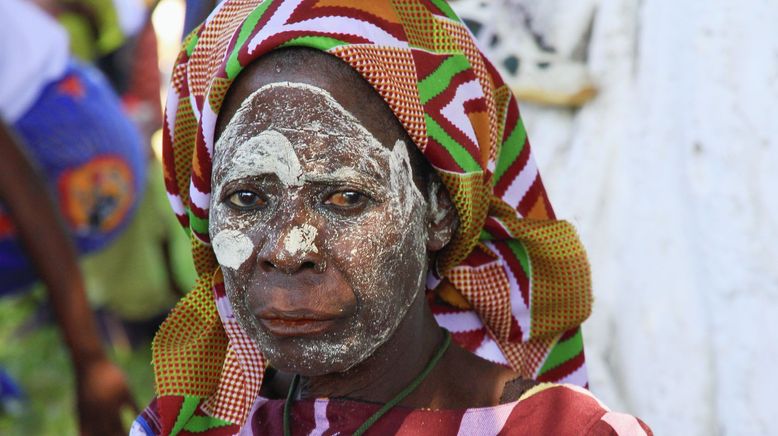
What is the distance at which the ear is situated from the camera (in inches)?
77.6

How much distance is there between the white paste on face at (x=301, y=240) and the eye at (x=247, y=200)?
112mm

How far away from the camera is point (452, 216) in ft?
6.59

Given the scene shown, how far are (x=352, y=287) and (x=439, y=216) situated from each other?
281 mm

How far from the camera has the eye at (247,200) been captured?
1.85 meters

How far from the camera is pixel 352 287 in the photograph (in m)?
1.79

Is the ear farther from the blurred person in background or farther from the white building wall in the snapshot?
the blurred person in background

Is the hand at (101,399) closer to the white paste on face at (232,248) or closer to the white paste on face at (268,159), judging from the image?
the white paste on face at (232,248)

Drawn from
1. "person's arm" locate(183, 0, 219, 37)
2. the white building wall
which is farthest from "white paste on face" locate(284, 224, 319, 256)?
the white building wall

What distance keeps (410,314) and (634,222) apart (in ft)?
3.56

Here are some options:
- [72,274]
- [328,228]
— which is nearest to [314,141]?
[328,228]

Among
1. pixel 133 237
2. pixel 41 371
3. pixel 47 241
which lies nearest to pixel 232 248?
pixel 47 241

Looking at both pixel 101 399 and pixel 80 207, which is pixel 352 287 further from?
pixel 80 207

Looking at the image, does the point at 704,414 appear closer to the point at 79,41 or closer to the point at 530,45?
the point at 530,45

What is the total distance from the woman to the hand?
A: 132 centimetres
